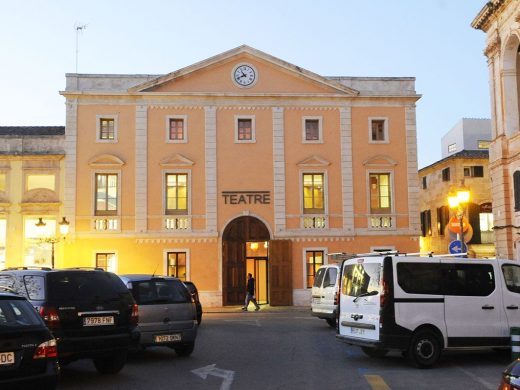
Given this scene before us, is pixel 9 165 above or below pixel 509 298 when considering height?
above

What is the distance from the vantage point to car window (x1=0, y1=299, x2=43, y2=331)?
→ 313 inches

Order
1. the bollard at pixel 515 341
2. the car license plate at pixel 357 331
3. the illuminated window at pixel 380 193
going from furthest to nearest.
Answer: the illuminated window at pixel 380 193, the car license plate at pixel 357 331, the bollard at pixel 515 341

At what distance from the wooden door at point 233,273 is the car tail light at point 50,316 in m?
20.9

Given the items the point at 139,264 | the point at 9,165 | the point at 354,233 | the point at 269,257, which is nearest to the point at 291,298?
the point at 269,257

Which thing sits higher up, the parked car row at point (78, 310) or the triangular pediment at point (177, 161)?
the triangular pediment at point (177, 161)

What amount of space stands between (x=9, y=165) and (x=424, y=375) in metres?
25.5

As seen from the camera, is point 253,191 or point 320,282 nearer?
point 320,282

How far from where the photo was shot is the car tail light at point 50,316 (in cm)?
1023

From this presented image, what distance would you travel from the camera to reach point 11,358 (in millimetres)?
7703

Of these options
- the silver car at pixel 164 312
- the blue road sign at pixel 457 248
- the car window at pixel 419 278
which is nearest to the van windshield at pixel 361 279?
the car window at pixel 419 278

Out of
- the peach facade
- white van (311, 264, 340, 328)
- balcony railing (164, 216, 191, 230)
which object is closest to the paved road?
white van (311, 264, 340, 328)

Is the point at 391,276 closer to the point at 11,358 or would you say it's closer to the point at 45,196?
the point at 11,358

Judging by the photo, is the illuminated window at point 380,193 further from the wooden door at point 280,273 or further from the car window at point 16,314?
the car window at point 16,314

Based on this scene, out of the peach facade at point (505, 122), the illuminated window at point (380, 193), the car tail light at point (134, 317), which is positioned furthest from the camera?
the illuminated window at point (380, 193)
